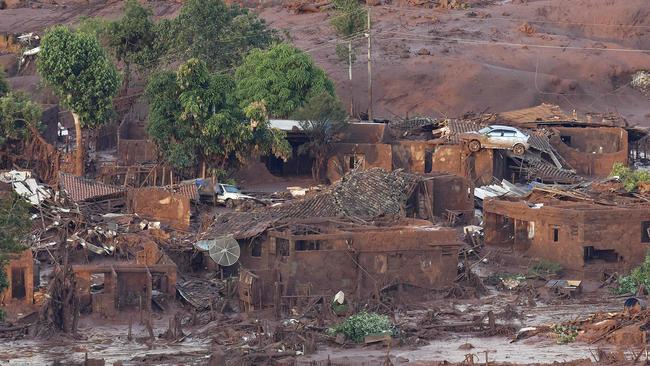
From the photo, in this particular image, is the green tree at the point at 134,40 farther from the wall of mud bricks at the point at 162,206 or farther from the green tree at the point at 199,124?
the wall of mud bricks at the point at 162,206

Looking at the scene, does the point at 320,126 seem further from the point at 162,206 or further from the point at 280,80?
the point at 162,206

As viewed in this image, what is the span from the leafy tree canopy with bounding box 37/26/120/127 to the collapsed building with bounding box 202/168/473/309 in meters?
12.5

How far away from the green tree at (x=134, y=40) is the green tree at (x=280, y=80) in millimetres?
8072

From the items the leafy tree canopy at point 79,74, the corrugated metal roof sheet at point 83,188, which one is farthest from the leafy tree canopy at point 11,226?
the leafy tree canopy at point 79,74

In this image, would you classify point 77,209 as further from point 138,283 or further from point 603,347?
point 603,347

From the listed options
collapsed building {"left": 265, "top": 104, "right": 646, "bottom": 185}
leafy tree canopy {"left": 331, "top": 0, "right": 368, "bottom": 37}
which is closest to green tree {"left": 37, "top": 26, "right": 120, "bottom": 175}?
collapsed building {"left": 265, "top": 104, "right": 646, "bottom": 185}

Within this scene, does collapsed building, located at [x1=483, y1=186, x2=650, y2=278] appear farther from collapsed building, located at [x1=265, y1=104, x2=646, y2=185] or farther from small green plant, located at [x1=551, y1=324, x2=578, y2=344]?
collapsed building, located at [x1=265, y1=104, x2=646, y2=185]

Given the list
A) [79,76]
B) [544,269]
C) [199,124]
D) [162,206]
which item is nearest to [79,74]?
[79,76]

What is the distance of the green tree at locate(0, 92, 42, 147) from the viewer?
6128 centimetres

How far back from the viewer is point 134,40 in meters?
74.8

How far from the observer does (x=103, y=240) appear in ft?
164

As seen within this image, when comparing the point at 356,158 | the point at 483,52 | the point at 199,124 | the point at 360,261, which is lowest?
the point at 483,52

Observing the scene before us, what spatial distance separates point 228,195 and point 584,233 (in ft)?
39.1

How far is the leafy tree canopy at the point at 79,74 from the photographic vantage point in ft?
203
